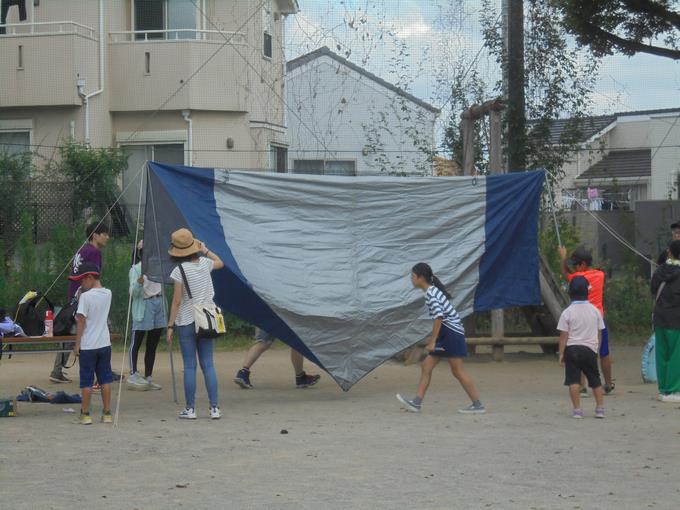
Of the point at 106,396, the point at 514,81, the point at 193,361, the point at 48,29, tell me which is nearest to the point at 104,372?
the point at 106,396

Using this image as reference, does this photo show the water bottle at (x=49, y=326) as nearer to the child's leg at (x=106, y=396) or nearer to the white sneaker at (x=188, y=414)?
the child's leg at (x=106, y=396)

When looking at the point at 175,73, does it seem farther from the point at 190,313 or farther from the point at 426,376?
the point at 426,376

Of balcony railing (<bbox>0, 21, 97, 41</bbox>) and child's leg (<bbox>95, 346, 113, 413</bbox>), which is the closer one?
child's leg (<bbox>95, 346, 113, 413</bbox>)

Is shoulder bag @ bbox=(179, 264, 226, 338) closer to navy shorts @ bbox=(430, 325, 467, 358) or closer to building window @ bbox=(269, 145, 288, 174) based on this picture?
navy shorts @ bbox=(430, 325, 467, 358)

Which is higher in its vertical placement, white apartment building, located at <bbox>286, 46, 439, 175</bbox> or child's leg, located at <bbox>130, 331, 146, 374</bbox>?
white apartment building, located at <bbox>286, 46, 439, 175</bbox>

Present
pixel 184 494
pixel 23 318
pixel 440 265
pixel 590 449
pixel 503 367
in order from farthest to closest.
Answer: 1. pixel 503 367
2. pixel 440 265
3. pixel 23 318
4. pixel 590 449
5. pixel 184 494

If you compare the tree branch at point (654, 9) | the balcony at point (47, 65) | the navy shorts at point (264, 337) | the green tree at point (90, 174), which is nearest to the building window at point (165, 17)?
the balcony at point (47, 65)

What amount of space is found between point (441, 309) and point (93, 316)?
322 centimetres

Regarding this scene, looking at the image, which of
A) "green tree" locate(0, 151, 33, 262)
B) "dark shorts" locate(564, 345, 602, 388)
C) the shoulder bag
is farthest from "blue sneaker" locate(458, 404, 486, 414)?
"green tree" locate(0, 151, 33, 262)

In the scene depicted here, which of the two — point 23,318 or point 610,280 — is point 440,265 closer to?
point 23,318

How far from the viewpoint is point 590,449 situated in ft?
27.3

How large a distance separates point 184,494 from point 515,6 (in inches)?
458

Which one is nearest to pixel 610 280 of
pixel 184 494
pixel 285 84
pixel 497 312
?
pixel 497 312

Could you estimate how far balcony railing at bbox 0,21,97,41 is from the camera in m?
20.6
